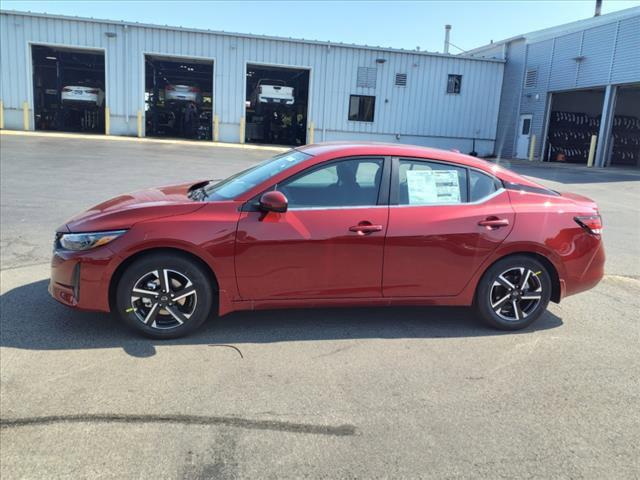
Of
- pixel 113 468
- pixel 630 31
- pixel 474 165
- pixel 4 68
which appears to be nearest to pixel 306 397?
pixel 113 468

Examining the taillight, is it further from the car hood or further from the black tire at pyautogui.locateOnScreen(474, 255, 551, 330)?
the car hood

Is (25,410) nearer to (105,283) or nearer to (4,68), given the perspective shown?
(105,283)

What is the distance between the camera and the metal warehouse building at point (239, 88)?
1011 inches

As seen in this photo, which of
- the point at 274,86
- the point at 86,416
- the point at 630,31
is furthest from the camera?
the point at 274,86

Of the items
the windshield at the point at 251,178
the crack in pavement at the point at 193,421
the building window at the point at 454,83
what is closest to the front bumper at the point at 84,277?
the windshield at the point at 251,178

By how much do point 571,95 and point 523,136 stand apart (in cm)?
347

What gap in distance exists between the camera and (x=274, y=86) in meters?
27.4

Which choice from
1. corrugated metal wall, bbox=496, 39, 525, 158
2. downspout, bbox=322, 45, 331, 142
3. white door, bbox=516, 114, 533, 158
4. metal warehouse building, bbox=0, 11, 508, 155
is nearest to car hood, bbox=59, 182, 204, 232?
metal warehouse building, bbox=0, 11, 508, 155

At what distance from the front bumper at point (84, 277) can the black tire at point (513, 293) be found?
10.1 ft

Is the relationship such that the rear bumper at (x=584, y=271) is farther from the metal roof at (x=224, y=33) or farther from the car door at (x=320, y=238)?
the metal roof at (x=224, y=33)

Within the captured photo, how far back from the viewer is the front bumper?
408cm

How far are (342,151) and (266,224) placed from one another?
938mm

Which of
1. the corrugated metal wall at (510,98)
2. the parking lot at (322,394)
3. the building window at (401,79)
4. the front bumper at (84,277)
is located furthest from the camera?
the corrugated metal wall at (510,98)

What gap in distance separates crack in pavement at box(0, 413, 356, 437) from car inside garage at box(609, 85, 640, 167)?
3173cm
